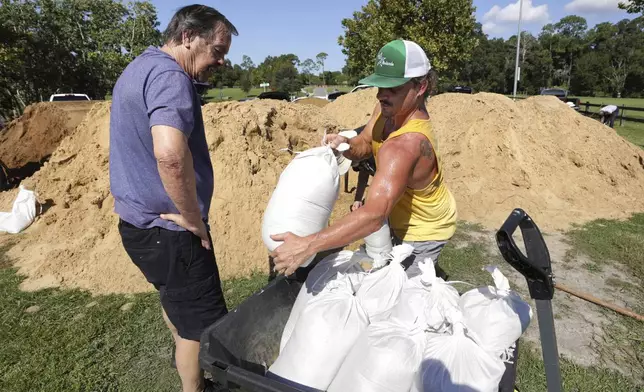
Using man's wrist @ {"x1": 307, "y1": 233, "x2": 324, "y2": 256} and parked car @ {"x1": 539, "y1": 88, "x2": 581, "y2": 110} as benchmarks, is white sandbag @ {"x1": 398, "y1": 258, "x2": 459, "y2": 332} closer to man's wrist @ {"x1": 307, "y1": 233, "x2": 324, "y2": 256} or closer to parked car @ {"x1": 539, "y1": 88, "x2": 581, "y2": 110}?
man's wrist @ {"x1": 307, "y1": 233, "x2": 324, "y2": 256}

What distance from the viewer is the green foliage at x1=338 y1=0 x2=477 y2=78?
18766 mm

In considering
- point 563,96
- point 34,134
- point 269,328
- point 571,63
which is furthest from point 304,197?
point 571,63

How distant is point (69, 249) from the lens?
483 cm

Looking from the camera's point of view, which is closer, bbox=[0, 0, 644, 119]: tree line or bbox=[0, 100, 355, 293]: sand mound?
bbox=[0, 100, 355, 293]: sand mound

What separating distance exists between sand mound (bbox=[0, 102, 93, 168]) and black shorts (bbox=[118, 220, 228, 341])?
7.95m

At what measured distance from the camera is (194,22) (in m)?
1.86

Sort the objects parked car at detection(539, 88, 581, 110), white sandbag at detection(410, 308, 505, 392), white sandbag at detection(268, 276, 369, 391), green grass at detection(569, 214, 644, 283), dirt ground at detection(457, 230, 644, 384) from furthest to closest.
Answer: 1. parked car at detection(539, 88, 581, 110)
2. green grass at detection(569, 214, 644, 283)
3. dirt ground at detection(457, 230, 644, 384)
4. white sandbag at detection(268, 276, 369, 391)
5. white sandbag at detection(410, 308, 505, 392)

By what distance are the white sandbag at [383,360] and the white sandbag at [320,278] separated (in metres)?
0.33


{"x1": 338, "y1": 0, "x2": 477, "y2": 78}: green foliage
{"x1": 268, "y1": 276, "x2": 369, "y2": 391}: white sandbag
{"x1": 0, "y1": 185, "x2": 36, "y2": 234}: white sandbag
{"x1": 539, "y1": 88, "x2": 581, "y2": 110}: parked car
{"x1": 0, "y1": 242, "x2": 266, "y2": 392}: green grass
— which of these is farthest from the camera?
{"x1": 539, "y1": 88, "x2": 581, "y2": 110}: parked car

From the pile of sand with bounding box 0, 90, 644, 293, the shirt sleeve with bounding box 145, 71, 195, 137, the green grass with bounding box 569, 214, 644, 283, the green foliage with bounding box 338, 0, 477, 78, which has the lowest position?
the green grass with bounding box 569, 214, 644, 283

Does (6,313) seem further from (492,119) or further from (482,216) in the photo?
(492,119)

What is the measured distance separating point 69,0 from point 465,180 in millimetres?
36551

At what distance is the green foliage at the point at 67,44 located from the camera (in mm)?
23969

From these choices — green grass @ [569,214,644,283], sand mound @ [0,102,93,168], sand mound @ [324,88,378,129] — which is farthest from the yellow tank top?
sand mound @ [0,102,93,168]
